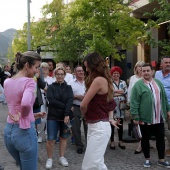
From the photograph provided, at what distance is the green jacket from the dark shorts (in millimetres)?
1238

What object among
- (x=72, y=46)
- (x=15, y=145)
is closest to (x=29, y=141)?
(x=15, y=145)

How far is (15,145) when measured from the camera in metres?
3.17

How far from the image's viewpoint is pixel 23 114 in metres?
3.14

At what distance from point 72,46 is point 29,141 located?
877 inches

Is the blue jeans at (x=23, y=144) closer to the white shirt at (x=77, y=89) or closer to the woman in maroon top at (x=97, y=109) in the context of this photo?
the woman in maroon top at (x=97, y=109)

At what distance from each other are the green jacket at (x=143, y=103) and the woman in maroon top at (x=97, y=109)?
1788mm

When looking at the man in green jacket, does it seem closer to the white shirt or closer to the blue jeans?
the white shirt

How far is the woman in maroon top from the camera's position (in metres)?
3.90

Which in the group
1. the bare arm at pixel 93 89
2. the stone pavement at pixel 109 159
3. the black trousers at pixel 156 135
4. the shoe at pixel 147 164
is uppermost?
the bare arm at pixel 93 89

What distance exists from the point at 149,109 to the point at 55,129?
1687mm

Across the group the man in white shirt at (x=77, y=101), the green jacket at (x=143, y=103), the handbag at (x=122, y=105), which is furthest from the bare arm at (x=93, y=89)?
the handbag at (x=122, y=105)

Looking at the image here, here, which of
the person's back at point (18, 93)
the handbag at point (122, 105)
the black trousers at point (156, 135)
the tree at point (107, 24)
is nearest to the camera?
the person's back at point (18, 93)

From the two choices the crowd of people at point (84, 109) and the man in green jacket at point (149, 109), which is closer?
the crowd of people at point (84, 109)

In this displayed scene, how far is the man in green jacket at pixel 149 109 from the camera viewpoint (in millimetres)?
5832
